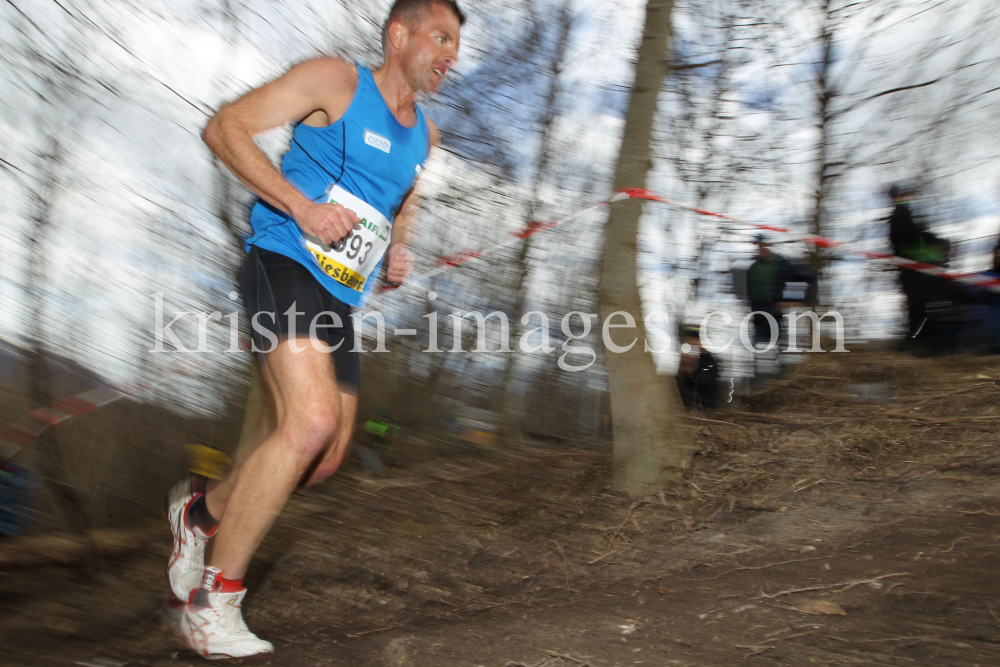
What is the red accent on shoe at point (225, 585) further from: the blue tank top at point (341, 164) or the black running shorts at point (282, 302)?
the blue tank top at point (341, 164)

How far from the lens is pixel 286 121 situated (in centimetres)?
183

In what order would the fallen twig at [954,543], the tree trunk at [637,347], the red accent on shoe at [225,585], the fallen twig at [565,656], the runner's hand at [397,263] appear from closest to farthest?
the fallen twig at [565,656]
the red accent on shoe at [225,585]
the fallen twig at [954,543]
the runner's hand at [397,263]
the tree trunk at [637,347]

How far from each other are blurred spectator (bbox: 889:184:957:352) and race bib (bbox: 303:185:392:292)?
476 centimetres

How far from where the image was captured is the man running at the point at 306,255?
1690 millimetres

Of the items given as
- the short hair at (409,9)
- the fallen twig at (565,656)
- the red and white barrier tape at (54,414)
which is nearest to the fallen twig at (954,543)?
the fallen twig at (565,656)

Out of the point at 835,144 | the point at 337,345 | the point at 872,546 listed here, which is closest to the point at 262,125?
the point at 337,345

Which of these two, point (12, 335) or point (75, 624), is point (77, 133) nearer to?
point (12, 335)

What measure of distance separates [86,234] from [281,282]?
121 cm

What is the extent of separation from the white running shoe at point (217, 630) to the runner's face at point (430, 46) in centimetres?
→ 162

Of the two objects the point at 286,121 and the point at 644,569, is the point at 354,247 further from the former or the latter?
the point at 644,569

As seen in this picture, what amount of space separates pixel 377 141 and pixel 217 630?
1.45 meters

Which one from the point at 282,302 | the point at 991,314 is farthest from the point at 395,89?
the point at 991,314

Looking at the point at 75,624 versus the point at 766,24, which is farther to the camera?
the point at 766,24

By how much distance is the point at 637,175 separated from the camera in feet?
11.1
